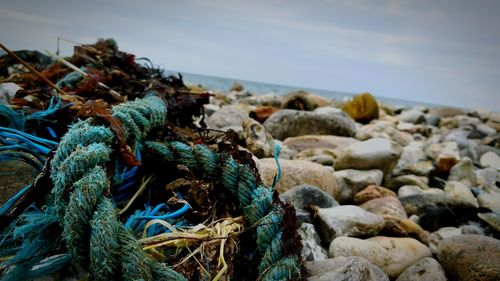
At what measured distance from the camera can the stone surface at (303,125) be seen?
4598 millimetres

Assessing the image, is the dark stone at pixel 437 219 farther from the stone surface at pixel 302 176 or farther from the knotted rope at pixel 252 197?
the knotted rope at pixel 252 197

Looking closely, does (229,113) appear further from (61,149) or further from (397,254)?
(61,149)

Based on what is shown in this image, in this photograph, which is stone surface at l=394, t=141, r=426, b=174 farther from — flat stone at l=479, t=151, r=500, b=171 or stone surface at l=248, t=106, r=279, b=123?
stone surface at l=248, t=106, r=279, b=123

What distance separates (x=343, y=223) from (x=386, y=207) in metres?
0.67

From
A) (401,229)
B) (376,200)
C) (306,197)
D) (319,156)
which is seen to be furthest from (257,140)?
(401,229)

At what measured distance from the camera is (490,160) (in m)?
4.61

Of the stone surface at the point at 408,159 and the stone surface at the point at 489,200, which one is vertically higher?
the stone surface at the point at 408,159

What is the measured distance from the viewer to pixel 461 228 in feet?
8.02

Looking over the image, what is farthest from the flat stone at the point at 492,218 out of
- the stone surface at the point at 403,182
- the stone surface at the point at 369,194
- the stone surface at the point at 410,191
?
the stone surface at the point at 403,182

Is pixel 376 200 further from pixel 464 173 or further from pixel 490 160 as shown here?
pixel 490 160

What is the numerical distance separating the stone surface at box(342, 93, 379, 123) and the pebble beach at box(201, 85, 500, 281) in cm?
248

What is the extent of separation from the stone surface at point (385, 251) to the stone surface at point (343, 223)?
3.4 inches

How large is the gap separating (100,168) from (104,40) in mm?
2875

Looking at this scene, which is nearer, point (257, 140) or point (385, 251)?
point (385, 251)
